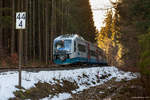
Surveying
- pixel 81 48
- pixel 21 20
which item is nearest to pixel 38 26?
pixel 81 48

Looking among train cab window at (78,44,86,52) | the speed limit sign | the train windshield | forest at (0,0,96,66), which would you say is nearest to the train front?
the train windshield

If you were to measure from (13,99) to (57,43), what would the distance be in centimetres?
1378

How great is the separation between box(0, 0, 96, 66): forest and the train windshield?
176 inches

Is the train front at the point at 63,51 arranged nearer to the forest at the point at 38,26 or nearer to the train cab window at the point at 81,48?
the train cab window at the point at 81,48

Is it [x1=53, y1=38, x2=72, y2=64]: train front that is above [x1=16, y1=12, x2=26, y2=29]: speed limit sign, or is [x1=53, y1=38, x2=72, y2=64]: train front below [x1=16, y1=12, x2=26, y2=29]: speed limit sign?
below

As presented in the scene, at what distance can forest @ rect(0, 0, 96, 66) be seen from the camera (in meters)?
24.7

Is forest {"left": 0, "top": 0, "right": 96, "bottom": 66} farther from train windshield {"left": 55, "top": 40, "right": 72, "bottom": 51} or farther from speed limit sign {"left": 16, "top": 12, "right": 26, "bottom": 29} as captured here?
speed limit sign {"left": 16, "top": 12, "right": 26, "bottom": 29}

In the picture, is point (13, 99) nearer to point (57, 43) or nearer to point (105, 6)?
point (105, 6)

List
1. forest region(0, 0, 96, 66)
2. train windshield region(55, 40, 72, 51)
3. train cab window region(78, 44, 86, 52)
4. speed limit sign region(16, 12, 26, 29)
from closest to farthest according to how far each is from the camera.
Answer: speed limit sign region(16, 12, 26, 29) < train windshield region(55, 40, 72, 51) < train cab window region(78, 44, 86, 52) < forest region(0, 0, 96, 66)

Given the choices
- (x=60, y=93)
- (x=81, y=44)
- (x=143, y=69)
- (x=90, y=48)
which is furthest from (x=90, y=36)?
(x=143, y=69)

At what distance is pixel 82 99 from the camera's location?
10.4 m

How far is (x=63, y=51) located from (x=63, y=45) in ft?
1.82

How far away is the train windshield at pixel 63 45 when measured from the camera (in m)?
21.2

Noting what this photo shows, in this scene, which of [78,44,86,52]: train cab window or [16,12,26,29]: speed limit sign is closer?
[16,12,26,29]: speed limit sign
